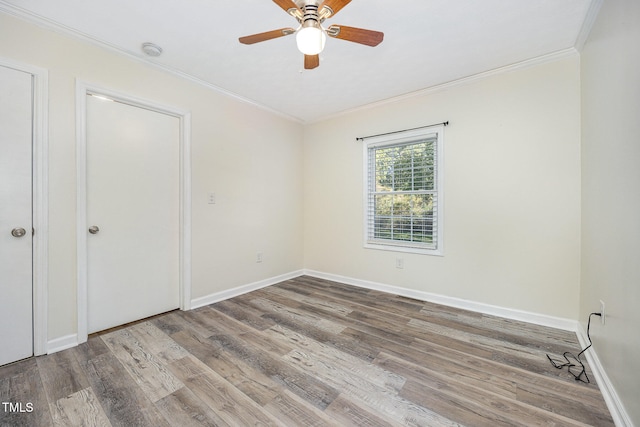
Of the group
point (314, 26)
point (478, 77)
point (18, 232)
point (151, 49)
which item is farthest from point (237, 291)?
point (478, 77)

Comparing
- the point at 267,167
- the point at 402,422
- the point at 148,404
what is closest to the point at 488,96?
the point at 267,167

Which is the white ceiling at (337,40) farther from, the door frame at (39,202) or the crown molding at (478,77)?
the door frame at (39,202)

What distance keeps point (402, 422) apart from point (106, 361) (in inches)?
80.9

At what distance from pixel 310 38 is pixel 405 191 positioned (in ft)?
7.37

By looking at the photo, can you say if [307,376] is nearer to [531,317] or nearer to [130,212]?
[130,212]

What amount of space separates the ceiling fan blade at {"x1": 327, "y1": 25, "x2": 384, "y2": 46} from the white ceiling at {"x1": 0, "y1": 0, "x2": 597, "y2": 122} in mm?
339

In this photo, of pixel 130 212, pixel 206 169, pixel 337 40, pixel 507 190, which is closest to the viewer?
pixel 337 40

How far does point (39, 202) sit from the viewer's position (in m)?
1.92

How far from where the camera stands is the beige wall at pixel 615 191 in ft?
4.18

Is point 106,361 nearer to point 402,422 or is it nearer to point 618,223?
point 402,422

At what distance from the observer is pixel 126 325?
7.97 feet

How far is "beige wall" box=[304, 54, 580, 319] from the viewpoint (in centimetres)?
233

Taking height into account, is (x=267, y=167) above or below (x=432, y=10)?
below

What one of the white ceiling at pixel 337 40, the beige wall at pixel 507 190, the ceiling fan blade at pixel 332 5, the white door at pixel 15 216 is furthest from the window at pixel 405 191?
the white door at pixel 15 216
